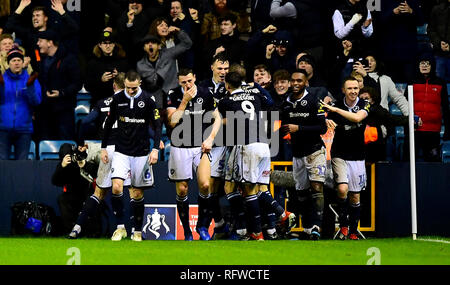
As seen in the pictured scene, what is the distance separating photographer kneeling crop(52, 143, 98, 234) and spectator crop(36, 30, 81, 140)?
1312 millimetres

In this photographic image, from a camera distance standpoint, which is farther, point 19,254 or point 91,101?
point 91,101

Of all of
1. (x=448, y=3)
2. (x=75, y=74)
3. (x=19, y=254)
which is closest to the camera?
(x=19, y=254)

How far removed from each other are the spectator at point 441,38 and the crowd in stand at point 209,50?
17 mm

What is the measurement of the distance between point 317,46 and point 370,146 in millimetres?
2453

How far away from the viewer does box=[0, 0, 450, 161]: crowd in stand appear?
→ 54.8ft

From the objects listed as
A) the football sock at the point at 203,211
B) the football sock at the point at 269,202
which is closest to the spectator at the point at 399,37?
the football sock at the point at 269,202

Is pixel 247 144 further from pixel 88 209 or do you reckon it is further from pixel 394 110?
pixel 394 110

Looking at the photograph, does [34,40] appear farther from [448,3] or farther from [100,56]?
[448,3]

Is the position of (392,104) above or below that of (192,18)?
below

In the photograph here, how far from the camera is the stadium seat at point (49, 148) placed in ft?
55.5

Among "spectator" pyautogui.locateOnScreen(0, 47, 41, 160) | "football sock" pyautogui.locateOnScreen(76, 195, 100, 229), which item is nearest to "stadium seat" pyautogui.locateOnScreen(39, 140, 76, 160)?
"spectator" pyautogui.locateOnScreen(0, 47, 41, 160)

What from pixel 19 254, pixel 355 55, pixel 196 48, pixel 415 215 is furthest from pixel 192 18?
pixel 19 254

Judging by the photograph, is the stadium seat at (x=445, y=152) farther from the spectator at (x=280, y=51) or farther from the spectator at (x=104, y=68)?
the spectator at (x=104, y=68)

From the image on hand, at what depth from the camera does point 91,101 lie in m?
17.4
